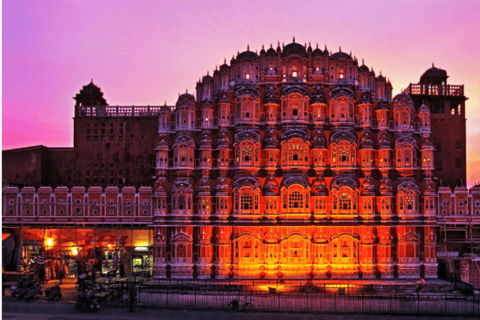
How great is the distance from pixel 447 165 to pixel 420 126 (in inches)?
290

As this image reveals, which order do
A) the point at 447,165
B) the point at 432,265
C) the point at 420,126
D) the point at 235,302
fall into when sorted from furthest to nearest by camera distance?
the point at 447,165
the point at 420,126
the point at 432,265
the point at 235,302

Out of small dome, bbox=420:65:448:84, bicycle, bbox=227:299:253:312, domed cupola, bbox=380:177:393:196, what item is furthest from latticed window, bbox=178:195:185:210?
small dome, bbox=420:65:448:84

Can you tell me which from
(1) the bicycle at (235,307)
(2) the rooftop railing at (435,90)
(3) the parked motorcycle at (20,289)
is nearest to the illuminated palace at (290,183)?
(2) the rooftop railing at (435,90)

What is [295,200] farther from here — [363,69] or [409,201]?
[363,69]

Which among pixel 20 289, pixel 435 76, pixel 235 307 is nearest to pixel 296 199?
pixel 235 307

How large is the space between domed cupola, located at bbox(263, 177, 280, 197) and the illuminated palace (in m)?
0.09

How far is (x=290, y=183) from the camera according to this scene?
3809 cm

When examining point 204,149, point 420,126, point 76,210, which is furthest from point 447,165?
point 76,210

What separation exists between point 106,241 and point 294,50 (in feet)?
80.4

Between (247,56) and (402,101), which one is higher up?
(247,56)

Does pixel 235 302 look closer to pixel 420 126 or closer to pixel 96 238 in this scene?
pixel 96 238

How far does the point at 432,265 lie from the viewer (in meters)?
38.0

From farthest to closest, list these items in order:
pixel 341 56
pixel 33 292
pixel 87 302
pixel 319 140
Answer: pixel 341 56, pixel 319 140, pixel 33 292, pixel 87 302

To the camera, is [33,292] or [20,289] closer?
[33,292]
